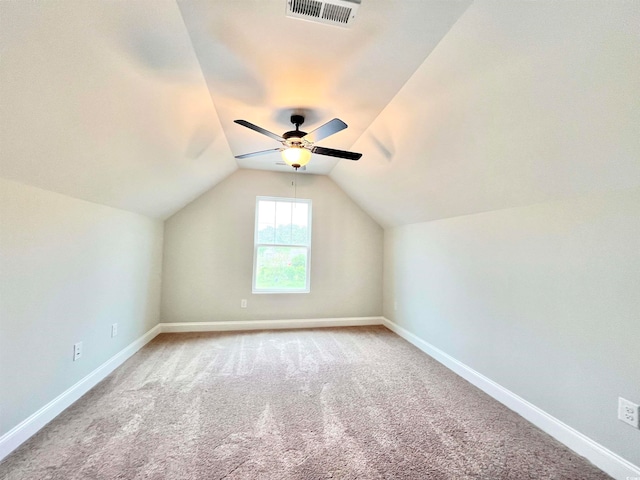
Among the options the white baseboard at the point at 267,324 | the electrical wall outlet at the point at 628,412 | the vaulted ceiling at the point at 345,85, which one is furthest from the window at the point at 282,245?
→ the electrical wall outlet at the point at 628,412

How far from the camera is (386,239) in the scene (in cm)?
480

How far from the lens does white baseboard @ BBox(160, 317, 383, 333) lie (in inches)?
164

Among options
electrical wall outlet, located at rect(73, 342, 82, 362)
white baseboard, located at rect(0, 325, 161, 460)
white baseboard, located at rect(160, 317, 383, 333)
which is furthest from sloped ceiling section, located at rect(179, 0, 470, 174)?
white baseboard, located at rect(160, 317, 383, 333)

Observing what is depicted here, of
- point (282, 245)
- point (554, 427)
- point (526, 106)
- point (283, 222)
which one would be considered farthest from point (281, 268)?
point (526, 106)

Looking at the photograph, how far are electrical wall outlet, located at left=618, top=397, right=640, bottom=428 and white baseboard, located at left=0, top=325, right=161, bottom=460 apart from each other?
11.9ft

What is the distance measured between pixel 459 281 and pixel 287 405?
7.02ft

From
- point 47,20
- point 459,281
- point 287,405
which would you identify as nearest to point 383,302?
point 459,281

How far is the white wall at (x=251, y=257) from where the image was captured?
4207 millimetres

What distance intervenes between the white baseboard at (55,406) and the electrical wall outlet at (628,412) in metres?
3.62

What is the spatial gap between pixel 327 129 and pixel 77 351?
271cm

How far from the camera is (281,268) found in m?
4.57

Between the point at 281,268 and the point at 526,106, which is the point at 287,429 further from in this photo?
the point at 281,268

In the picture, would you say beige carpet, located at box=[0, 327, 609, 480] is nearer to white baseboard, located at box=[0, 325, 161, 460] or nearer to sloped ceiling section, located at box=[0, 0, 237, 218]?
white baseboard, located at box=[0, 325, 161, 460]

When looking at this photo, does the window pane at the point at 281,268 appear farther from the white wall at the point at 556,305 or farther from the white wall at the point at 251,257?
the white wall at the point at 556,305
